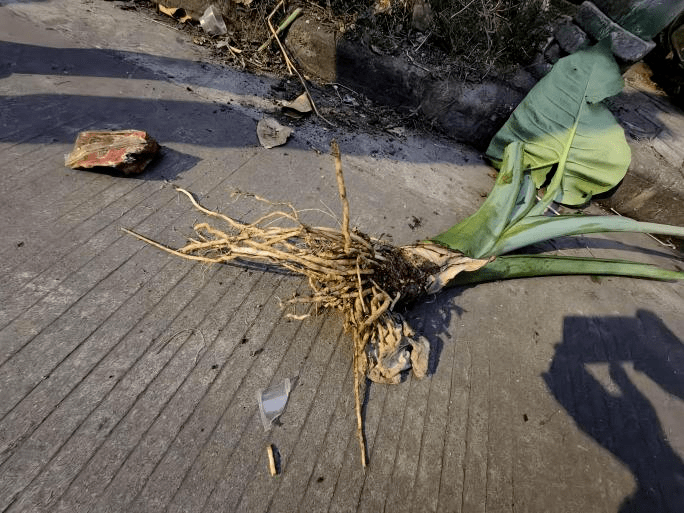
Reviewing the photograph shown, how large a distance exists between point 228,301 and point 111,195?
1.00 meters

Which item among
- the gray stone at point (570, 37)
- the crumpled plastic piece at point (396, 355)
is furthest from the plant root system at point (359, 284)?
the gray stone at point (570, 37)

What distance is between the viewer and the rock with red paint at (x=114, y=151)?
2.18m

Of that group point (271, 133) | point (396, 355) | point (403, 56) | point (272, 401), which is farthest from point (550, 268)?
point (403, 56)

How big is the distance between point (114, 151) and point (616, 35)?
395 centimetres

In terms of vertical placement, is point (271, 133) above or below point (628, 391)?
below

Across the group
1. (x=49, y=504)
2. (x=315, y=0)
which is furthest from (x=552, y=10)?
(x=49, y=504)

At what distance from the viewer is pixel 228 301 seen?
190cm

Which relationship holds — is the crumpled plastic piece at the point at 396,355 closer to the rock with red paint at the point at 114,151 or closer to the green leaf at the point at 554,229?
the green leaf at the point at 554,229

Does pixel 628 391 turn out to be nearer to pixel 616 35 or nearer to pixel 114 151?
pixel 616 35

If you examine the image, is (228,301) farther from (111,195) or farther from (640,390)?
(640,390)

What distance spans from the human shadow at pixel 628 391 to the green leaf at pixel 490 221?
72cm

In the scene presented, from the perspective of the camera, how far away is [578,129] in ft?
9.58

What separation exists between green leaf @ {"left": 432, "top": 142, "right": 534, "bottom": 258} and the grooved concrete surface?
303 mm

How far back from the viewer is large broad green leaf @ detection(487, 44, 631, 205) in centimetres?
292
